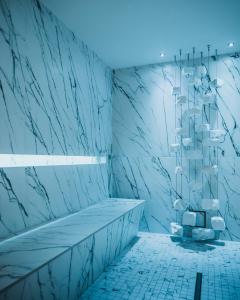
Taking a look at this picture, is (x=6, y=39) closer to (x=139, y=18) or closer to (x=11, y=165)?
(x=11, y=165)

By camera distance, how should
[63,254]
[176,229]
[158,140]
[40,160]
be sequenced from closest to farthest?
1. [63,254]
2. [40,160]
3. [176,229]
4. [158,140]

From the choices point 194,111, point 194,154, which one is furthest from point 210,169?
point 194,111

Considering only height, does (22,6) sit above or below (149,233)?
above

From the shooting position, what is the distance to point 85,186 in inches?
129

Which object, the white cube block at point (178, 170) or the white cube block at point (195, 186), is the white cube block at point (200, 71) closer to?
the white cube block at point (178, 170)

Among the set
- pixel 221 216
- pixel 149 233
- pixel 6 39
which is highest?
pixel 6 39

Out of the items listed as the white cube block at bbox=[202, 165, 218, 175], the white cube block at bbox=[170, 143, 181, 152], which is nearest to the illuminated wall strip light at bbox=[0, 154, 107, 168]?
the white cube block at bbox=[170, 143, 181, 152]

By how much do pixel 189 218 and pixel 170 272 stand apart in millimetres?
1078

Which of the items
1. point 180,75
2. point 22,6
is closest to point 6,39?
point 22,6

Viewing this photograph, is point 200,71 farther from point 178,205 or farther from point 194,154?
point 178,205

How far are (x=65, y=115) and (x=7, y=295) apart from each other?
1984 mm

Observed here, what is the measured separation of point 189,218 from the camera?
3428mm

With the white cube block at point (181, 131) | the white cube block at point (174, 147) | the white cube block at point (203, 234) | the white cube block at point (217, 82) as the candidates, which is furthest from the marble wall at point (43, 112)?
the white cube block at point (217, 82)

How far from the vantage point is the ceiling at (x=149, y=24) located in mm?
2531
